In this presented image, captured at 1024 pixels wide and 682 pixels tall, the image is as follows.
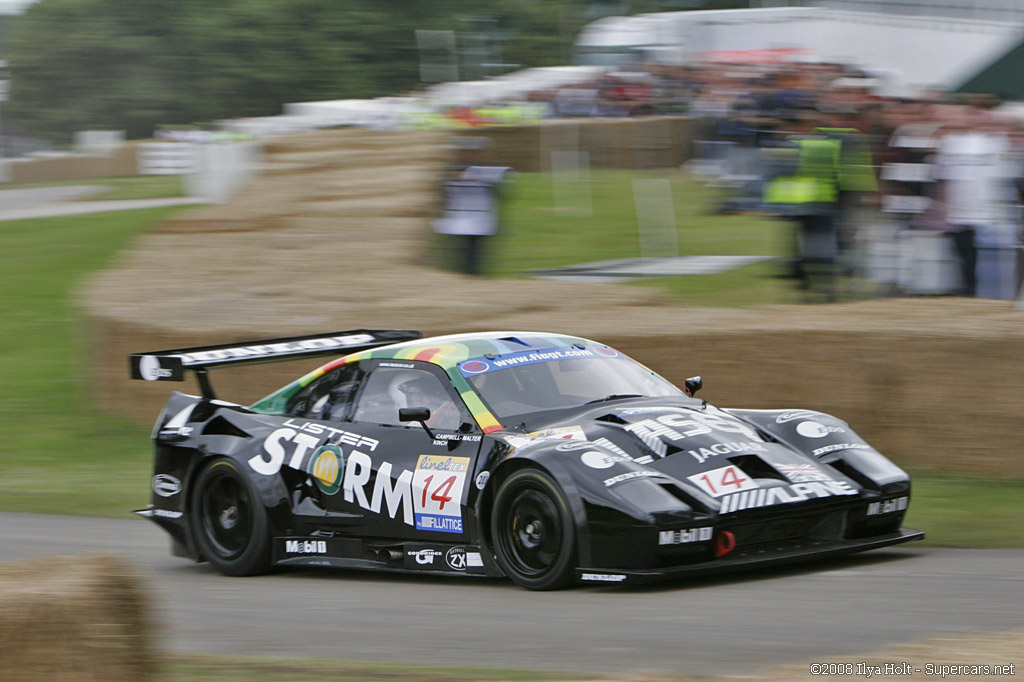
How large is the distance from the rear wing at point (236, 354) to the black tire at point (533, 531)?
2.49 meters

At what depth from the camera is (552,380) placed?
7.68 metres

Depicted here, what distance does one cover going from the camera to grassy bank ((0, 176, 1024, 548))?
8727 millimetres

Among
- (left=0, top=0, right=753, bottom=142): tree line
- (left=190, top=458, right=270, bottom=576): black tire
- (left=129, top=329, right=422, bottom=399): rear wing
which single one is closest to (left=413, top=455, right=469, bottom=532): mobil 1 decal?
(left=190, top=458, right=270, bottom=576): black tire

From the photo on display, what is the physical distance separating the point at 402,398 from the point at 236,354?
1.60 m

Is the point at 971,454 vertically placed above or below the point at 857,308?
below

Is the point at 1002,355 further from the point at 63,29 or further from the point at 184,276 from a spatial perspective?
the point at 63,29

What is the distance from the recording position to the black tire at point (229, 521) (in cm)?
816

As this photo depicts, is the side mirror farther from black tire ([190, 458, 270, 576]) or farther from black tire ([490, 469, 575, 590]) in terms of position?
black tire ([190, 458, 270, 576])

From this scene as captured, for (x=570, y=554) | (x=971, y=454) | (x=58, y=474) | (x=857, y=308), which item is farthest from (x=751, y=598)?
(x=58, y=474)

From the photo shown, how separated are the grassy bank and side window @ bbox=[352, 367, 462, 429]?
2.80 meters

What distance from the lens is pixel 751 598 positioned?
20.1 feet

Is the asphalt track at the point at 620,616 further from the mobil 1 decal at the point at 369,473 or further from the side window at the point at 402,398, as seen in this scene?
the side window at the point at 402,398

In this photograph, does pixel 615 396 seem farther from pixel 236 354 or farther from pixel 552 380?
pixel 236 354

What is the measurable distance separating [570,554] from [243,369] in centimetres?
671
